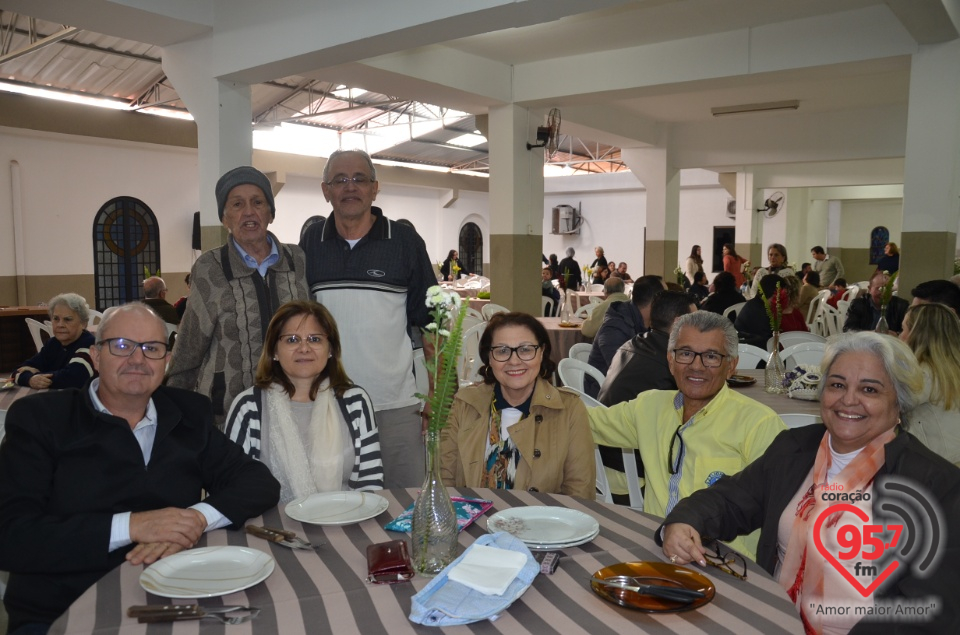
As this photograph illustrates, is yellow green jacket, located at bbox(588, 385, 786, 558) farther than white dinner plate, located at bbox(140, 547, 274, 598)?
Yes

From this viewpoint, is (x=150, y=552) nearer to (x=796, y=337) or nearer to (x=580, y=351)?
(x=580, y=351)

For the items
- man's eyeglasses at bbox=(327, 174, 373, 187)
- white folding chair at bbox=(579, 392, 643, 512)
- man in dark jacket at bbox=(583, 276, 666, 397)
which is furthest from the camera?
man in dark jacket at bbox=(583, 276, 666, 397)

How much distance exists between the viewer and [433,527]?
148cm

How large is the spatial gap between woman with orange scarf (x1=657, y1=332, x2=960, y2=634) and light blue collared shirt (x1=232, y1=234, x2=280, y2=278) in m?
1.66

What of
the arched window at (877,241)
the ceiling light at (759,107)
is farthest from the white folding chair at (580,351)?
the arched window at (877,241)

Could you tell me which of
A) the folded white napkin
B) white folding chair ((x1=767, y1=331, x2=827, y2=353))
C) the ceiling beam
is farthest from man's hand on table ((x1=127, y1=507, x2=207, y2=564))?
the ceiling beam

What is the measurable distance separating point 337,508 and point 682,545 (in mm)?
860

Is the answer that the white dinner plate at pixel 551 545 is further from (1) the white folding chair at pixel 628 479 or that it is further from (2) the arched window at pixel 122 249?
(2) the arched window at pixel 122 249

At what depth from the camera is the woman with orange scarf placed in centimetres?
150

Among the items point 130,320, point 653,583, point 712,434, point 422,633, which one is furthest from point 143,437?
point 712,434

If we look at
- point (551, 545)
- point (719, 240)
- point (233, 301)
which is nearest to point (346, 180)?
point (233, 301)

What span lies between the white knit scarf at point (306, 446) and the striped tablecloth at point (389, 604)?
20.5 inches

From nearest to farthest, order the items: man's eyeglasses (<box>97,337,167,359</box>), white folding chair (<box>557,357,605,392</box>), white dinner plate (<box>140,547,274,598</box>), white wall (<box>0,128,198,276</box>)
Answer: white dinner plate (<box>140,547,274,598</box>) → man's eyeglasses (<box>97,337,167,359</box>) → white folding chair (<box>557,357,605,392</box>) → white wall (<box>0,128,198,276</box>)

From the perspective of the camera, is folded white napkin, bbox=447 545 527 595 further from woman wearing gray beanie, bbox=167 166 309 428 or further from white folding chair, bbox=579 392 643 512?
woman wearing gray beanie, bbox=167 166 309 428
